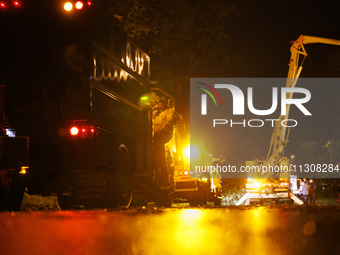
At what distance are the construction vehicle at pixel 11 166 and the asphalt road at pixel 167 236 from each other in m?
2.78

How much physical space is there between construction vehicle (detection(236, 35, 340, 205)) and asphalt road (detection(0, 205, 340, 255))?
17.0 metres

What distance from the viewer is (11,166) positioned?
8961 mm

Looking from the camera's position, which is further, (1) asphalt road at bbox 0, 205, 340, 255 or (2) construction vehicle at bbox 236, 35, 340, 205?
(2) construction vehicle at bbox 236, 35, 340, 205

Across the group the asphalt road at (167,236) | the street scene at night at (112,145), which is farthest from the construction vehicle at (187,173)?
the asphalt road at (167,236)

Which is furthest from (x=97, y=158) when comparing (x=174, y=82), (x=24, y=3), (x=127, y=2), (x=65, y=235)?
(x=174, y=82)

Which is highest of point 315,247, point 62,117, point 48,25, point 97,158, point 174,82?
point 174,82

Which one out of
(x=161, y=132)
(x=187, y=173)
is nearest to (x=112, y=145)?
(x=161, y=132)

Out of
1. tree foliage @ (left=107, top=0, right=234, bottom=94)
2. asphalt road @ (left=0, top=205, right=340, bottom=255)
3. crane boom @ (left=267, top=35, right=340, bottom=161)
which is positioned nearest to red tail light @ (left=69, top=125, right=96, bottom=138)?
asphalt road @ (left=0, top=205, right=340, bottom=255)

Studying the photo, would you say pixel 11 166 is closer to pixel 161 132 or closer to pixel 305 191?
pixel 161 132

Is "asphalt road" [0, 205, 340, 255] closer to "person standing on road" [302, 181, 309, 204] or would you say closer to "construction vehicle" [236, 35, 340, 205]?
"construction vehicle" [236, 35, 340, 205]

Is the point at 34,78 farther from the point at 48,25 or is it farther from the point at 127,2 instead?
the point at 127,2

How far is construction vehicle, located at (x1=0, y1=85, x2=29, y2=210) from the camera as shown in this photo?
29.4 feet

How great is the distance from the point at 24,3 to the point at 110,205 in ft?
14.3

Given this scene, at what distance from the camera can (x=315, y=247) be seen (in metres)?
4.13
